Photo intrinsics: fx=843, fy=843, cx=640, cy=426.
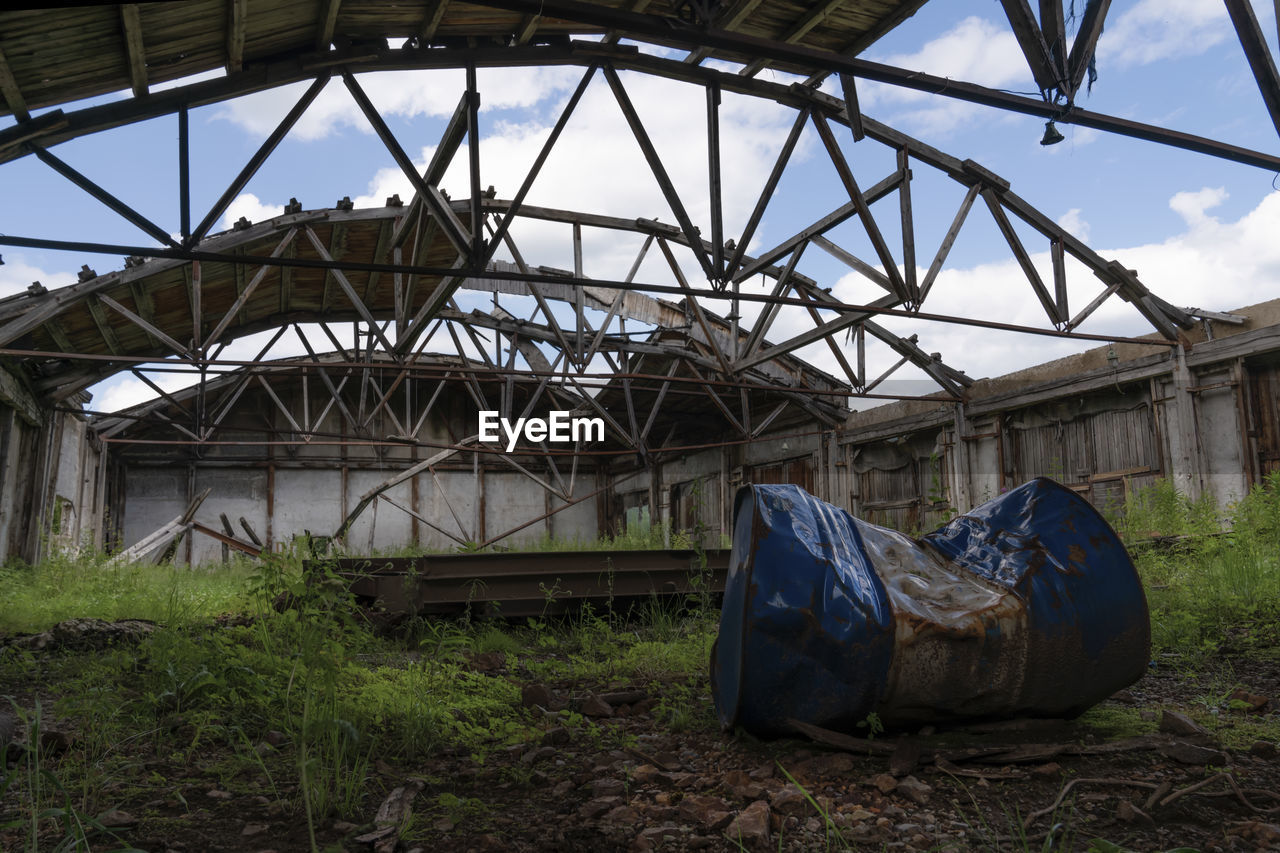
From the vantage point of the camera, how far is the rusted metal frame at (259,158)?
6.17m

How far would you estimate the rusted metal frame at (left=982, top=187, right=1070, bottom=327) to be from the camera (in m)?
9.37

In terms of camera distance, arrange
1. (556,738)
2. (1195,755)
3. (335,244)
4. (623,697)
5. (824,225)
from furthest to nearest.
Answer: (335,244), (824,225), (623,697), (556,738), (1195,755)

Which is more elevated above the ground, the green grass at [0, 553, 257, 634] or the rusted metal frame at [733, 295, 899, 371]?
the rusted metal frame at [733, 295, 899, 371]

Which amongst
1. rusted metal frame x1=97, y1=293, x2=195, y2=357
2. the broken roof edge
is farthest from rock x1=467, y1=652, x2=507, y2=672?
the broken roof edge

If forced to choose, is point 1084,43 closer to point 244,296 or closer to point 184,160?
point 184,160

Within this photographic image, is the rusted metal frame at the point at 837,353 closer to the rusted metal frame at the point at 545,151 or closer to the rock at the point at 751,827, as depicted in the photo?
the rusted metal frame at the point at 545,151

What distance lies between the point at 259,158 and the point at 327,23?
3.69ft

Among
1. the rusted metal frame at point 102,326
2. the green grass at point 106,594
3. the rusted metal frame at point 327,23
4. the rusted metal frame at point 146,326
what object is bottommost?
the green grass at point 106,594

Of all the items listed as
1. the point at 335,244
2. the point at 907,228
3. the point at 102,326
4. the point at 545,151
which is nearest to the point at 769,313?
the point at 907,228

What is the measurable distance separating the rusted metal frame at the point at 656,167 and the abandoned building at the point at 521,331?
0.03 m

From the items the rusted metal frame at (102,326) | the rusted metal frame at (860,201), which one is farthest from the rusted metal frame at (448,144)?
the rusted metal frame at (102,326)

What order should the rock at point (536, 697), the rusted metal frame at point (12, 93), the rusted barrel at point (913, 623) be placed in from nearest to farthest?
the rusted barrel at point (913, 623) < the rock at point (536, 697) < the rusted metal frame at point (12, 93)

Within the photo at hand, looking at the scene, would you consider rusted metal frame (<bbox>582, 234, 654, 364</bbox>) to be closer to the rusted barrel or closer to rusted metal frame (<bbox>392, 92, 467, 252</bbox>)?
rusted metal frame (<bbox>392, 92, 467, 252</bbox>)

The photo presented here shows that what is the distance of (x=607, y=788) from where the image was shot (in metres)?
3.15
